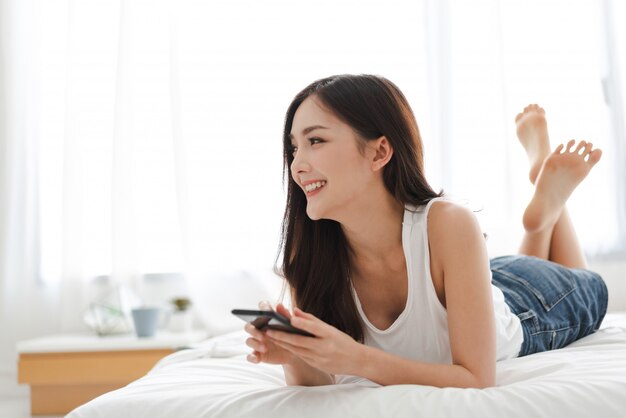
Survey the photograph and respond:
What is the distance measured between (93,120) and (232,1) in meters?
0.91

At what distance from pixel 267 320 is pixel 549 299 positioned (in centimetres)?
107

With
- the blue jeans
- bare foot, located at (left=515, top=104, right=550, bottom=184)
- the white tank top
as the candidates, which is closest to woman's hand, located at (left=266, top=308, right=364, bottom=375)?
the white tank top

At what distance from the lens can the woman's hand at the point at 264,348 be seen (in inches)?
47.1

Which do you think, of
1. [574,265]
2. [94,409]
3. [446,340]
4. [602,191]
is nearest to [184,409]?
[94,409]

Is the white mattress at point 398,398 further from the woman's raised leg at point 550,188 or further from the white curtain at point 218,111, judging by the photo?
the white curtain at point 218,111

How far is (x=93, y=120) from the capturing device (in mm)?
3539

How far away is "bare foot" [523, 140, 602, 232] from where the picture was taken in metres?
2.22

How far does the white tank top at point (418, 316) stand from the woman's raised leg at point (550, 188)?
929 mm

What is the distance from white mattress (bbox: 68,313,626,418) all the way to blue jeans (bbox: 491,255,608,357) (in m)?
0.32

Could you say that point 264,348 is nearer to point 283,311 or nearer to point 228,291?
point 283,311

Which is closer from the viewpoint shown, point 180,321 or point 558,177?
point 558,177

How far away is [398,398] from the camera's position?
112 cm

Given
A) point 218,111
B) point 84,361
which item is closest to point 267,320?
point 84,361

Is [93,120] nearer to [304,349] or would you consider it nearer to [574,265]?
[574,265]
